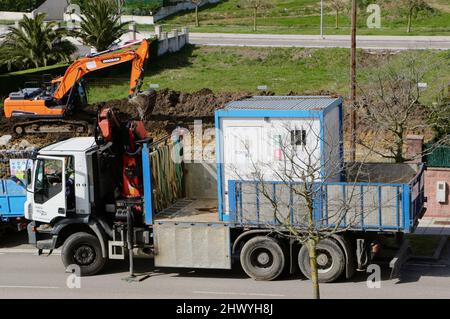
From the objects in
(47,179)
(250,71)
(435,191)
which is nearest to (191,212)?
(47,179)

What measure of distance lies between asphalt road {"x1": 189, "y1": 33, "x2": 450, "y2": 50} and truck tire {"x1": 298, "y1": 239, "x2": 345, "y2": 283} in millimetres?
32949

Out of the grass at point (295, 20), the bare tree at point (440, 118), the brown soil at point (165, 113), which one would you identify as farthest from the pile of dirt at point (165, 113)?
the grass at point (295, 20)

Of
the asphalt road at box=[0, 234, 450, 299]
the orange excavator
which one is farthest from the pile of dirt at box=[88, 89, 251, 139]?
the asphalt road at box=[0, 234, 450, 299]

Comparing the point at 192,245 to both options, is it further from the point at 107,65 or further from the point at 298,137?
the point at 107,65

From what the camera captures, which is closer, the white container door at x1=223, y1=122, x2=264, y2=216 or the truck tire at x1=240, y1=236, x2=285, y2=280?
the truck tire at x1=240, y1=236, x2=285, y2=280

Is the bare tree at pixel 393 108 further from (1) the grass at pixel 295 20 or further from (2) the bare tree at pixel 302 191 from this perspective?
(1) the grass at pixel 295 20

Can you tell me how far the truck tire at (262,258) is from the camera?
2234cm

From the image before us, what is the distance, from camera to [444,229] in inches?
1093

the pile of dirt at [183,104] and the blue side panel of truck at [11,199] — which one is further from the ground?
the pile of dirt at [183,104]

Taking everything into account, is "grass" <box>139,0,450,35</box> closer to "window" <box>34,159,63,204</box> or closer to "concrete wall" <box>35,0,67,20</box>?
"concrete wall" <box>35,0,67,20</box>

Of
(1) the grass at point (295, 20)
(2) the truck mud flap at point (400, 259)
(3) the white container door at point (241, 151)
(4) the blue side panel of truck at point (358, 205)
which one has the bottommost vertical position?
(2) the truck mud flap at point (400, 259)

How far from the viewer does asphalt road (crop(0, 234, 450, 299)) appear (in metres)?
21.7

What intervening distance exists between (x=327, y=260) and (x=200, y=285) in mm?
3140

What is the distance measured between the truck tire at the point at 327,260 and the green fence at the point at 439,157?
8327 mm
